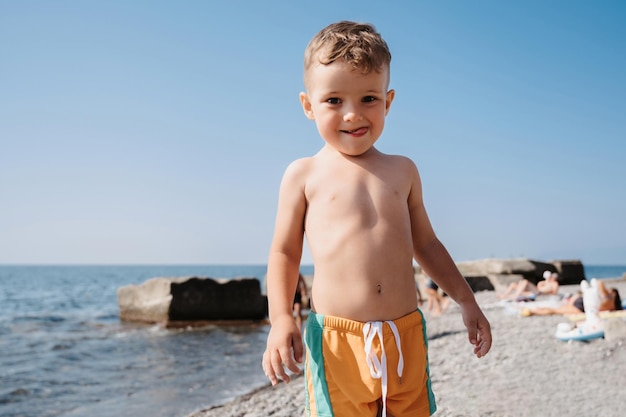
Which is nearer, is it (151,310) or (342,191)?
(342,191)

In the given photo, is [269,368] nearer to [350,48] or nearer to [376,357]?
[376,357]

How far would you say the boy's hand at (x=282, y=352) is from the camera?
6.38ft

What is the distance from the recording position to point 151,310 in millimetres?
16531

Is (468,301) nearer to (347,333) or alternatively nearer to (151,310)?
(347,333)

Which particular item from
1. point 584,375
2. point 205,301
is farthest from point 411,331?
point 205,301

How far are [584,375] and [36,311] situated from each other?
2092cm

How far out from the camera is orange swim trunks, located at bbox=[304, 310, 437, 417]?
6.68 feet

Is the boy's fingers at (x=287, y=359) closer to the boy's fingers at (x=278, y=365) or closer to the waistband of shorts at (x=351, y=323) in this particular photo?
the boy's fingers at (x=278, y=365)

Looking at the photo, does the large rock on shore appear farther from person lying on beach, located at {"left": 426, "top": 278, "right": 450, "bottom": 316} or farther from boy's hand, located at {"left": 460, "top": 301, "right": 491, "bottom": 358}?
boy's hand, located at {"left": 460, "top": 301, "right": 491, "bottom": 358}

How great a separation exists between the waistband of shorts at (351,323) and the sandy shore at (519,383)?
9.33ft

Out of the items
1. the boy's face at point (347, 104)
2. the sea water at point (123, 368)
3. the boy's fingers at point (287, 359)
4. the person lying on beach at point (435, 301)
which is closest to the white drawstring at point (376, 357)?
the boy's fingers at point (287, 359)

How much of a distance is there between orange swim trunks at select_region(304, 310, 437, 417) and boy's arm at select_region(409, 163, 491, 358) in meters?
0.34

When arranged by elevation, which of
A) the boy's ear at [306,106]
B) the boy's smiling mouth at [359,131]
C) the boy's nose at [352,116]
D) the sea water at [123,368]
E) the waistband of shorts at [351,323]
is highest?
the boy's ear at [306,106]

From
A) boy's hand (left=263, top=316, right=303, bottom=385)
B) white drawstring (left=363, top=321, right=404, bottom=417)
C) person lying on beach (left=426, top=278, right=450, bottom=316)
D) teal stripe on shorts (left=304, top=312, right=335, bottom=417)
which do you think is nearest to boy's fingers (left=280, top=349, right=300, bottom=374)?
boy's hand (left=263, top=316, right=303, bottom=385)
